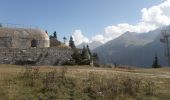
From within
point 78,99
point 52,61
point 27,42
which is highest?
point 27,42

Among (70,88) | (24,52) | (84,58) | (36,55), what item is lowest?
(70,88)

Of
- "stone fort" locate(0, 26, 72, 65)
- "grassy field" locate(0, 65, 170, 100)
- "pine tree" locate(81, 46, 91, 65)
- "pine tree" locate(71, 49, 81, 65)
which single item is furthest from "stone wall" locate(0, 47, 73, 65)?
"grassy field" locate(0, 65, 170, 100)

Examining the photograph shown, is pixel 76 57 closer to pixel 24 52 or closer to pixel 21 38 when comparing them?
pixel 24 52

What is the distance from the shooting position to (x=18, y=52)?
59562 mm

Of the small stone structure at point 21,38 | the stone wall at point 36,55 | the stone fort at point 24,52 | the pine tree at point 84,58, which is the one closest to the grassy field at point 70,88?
the stone wall at point 36,55

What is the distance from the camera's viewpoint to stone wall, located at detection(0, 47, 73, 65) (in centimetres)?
5844

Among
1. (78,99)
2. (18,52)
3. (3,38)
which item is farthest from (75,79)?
(3,38)

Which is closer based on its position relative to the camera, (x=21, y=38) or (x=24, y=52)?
(x=24, y=52)

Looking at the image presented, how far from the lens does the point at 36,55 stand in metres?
60.9

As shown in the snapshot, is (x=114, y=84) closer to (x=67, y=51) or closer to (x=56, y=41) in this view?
(x=67, y=51)

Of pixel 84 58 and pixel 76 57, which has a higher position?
pixel 76 57

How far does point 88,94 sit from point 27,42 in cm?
5107

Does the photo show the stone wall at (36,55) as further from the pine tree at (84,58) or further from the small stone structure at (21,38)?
the small stone structure at (21,38)

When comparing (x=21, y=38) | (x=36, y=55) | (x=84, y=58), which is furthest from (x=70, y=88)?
(x=21, y=38)
